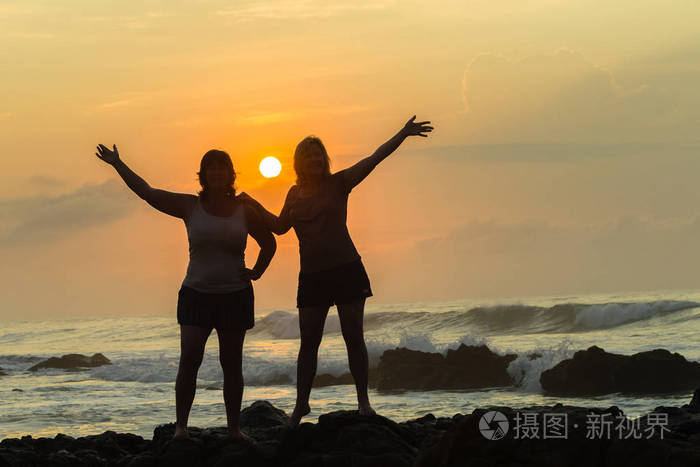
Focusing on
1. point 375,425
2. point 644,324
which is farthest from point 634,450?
point 644,324

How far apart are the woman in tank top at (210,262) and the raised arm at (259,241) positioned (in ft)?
0.03

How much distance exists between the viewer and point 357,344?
271 inches

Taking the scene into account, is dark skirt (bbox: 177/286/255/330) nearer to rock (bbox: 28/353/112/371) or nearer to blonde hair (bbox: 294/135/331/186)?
blonde hair (bbox: 294/135/331/186)

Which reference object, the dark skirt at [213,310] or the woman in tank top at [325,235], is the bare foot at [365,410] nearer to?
the woman in tank top at [325,235]

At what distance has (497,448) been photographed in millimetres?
5609

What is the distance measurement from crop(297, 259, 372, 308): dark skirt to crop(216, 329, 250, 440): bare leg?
1.71 feet

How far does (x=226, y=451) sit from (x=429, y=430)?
1.71 m

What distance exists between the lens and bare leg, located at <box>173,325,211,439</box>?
21.4 ft

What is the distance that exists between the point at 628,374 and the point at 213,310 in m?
10.5

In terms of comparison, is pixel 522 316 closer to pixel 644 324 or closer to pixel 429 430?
pixel 644 324

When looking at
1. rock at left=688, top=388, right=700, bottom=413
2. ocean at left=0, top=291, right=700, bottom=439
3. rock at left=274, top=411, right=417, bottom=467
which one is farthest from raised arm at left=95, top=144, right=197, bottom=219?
ocean at left=0, top=291, right=700, bottom=439

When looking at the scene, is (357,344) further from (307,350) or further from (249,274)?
(249,274)

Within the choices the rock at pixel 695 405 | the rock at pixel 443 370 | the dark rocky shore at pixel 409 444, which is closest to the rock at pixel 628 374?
the rock at pixel 443 370

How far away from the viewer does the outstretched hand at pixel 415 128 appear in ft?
22.1
